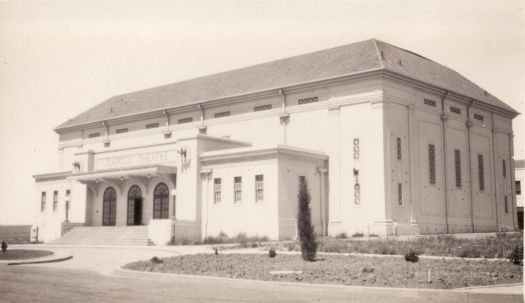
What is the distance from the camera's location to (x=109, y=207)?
44.3 m

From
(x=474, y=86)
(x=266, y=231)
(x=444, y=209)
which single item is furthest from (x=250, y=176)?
(x=474, y=86)

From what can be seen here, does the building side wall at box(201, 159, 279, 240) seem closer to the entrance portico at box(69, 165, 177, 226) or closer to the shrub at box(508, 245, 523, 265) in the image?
the entrance portico at box(69, 165, 177, 226)

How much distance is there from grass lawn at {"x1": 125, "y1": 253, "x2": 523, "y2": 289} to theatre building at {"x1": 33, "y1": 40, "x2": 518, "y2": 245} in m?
13.5

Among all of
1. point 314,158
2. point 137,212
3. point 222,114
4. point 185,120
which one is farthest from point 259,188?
point 185,120

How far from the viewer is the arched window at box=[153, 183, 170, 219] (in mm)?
40812

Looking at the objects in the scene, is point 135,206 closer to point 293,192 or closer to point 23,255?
point 293,192

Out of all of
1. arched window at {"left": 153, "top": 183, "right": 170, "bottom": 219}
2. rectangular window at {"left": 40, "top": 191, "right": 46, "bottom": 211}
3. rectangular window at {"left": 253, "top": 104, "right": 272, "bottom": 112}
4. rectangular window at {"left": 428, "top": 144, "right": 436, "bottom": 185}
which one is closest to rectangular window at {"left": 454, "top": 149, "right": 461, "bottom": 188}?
rectangular window at {"left": 428, "top": 144, "right": 436, "bottom": 185}

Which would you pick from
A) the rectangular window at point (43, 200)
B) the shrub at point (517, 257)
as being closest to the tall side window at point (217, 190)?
the rectangular window at point (43, 200)

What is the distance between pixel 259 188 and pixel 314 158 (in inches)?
160

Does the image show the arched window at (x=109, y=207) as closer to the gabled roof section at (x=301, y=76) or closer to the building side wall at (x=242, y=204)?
the gabled roof section at (x=301, y=76)

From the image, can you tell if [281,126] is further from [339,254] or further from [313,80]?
[339,254]

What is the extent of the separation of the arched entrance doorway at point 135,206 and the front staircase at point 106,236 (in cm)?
171

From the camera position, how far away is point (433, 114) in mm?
39750

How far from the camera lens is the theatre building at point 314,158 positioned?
35406 mm
